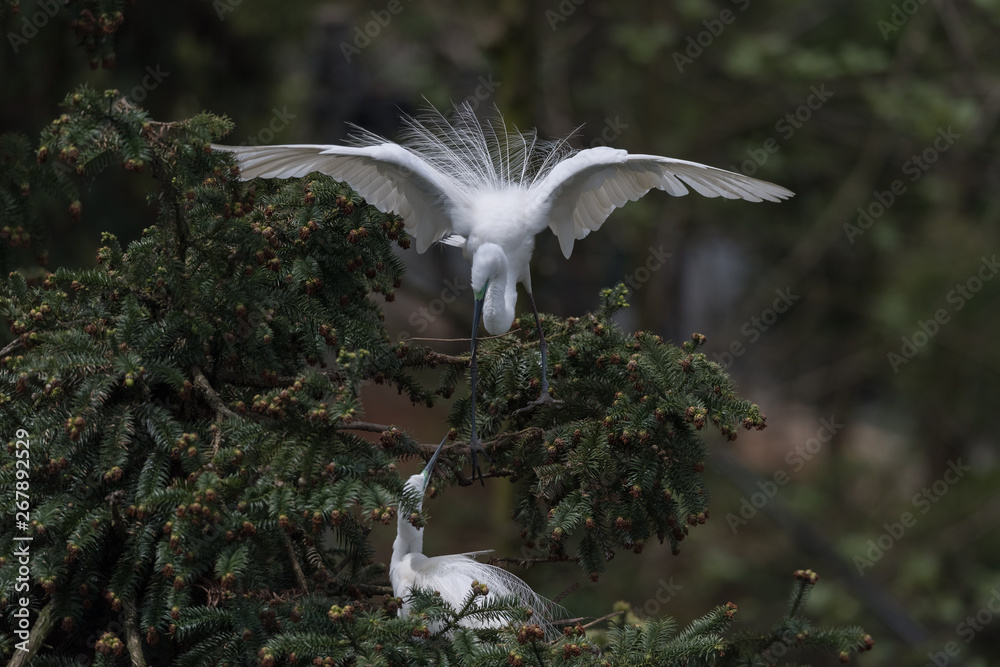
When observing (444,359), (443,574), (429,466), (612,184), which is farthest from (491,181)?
(443,574)

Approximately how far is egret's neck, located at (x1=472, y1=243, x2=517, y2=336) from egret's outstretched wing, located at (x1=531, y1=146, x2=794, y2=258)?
0.81 ft

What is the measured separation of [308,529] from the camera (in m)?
1.93

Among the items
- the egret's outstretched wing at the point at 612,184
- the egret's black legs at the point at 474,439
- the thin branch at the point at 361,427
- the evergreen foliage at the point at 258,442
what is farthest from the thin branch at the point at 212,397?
the egret's outstretched wing at the point at 612,184

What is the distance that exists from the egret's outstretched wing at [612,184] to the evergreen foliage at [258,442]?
49 cm

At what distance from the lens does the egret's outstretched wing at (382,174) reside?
8.13 feet

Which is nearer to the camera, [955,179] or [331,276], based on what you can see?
[331,276]

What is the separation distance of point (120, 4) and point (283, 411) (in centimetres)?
187

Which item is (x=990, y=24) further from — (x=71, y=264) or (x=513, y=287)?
(x=71, y=264)

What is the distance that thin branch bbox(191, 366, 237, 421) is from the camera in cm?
210

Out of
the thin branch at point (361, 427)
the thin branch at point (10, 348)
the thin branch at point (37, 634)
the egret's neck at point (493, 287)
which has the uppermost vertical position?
the egret's neck at point (493, 287)

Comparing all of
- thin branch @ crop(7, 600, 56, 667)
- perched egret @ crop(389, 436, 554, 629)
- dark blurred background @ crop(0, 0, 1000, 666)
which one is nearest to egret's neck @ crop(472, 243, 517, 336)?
perched egret @ crop(389, 436, 554, 629)

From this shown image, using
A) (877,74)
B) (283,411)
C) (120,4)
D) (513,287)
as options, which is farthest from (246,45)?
(877,74)

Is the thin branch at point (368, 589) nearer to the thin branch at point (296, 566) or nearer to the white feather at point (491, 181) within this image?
the thin branch at point (296, 566)

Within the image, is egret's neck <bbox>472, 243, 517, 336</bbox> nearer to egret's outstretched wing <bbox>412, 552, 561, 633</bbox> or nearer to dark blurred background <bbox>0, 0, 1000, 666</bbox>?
egret's outstretched wing <bbox>412, 552, 561, 633</bbox>
